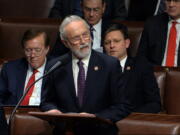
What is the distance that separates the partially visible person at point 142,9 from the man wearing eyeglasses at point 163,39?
1.14ft

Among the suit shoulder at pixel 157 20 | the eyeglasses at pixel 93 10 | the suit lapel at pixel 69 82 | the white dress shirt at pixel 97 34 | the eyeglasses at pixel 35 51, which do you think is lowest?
the suit lapel at pixel 69 82

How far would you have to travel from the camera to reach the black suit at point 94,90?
2199 mm

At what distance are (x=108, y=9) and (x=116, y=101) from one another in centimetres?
161

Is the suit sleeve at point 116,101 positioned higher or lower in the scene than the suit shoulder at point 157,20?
lower

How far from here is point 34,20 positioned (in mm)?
3561

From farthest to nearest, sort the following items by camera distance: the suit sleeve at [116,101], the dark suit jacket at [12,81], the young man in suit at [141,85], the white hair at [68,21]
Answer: the dark suit jacket at [12,81], the young man in suit at [141,85], the white hair at [68,21], the suit sleeve at [116,101]

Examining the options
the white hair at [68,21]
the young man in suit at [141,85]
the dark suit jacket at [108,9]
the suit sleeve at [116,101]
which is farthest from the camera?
the dark suit jacket at [108,9]

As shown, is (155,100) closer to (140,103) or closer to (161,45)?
(140,103)

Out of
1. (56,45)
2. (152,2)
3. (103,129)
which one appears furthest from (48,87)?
(152,2)

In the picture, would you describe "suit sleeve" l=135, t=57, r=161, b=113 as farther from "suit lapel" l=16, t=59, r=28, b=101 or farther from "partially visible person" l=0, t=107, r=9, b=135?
"partially visible person" l=0, t=107, r=9, b=135

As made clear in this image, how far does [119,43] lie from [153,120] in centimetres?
78

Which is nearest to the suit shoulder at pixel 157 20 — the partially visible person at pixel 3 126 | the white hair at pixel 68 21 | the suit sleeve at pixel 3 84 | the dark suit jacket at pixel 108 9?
the dark suit jacket at pixel 108 9

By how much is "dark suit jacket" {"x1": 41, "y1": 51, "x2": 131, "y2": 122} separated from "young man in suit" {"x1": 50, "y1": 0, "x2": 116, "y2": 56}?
1.03 meters

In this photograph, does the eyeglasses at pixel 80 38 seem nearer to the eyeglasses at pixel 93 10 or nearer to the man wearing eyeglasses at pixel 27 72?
the man wearing eyeglasses at pixel 27 72
